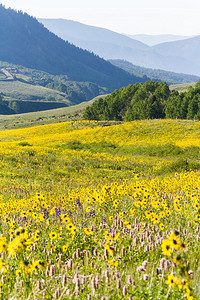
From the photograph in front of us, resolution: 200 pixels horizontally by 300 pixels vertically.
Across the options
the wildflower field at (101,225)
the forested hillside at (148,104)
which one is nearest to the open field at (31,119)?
the forested hillside at (148,104)

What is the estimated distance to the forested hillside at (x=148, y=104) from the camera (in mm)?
73562

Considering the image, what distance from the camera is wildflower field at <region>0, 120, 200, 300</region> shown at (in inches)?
121

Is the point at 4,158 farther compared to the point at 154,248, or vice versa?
the point at 4,158

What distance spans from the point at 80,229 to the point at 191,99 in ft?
251

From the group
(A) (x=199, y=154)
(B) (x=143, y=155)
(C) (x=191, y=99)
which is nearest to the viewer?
(A) (x=199, y=154)

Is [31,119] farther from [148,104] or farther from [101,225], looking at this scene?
[101,225]

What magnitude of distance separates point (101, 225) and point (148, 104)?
72.8 meters

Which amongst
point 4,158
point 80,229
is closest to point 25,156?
point 4,158

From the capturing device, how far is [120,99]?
278ft

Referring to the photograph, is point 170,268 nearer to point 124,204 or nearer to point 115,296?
point 115,296

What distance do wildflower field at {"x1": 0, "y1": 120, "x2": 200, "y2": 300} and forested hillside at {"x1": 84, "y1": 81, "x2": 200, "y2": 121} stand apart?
31411 millimetres

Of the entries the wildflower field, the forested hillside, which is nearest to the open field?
the forested hillside

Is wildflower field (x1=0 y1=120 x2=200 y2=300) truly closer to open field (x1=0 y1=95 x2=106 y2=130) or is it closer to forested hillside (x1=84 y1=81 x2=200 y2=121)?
forested hillside (x1=84 y1=81 x2=200 y2=121)

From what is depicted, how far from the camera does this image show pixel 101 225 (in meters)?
5.33
